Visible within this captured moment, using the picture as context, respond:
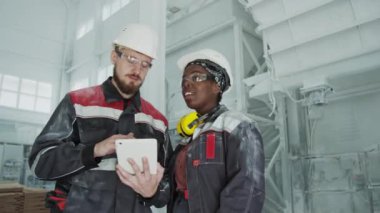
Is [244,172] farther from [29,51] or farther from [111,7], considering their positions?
[29,51]

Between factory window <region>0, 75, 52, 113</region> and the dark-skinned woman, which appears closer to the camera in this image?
the dark-skinned woman

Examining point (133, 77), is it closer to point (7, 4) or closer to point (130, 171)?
point (130, 171)

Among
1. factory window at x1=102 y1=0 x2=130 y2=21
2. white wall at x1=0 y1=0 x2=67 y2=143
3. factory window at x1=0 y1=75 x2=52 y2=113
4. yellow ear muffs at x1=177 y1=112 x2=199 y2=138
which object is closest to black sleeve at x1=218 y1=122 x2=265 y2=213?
yellow ear muffs at x1=177 y1=112 x2=199 y2=138

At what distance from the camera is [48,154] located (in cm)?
165

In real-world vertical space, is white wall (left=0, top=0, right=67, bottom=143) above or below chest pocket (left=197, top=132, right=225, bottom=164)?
above

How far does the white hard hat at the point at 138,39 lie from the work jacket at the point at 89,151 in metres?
0.30

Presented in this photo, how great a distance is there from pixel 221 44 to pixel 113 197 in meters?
5.44

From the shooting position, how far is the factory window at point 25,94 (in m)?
11.4

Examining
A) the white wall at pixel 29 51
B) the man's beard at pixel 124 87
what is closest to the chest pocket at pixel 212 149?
the man's beard at pixel 124 87

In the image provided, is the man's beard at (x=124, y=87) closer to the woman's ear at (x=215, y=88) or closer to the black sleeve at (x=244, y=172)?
the woman's ear at (x=215, y=88)

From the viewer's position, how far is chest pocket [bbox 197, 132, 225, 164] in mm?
1781

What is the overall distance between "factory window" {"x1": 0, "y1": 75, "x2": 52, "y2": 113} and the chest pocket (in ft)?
38.8

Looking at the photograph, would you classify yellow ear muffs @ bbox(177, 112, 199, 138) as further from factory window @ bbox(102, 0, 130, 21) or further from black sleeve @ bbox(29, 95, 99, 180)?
factory window @ bbox(102, 0, 130, 21)

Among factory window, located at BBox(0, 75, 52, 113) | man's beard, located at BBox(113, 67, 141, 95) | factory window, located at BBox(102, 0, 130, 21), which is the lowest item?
man's beard, located at BBox(113, 67, 141, 95)
